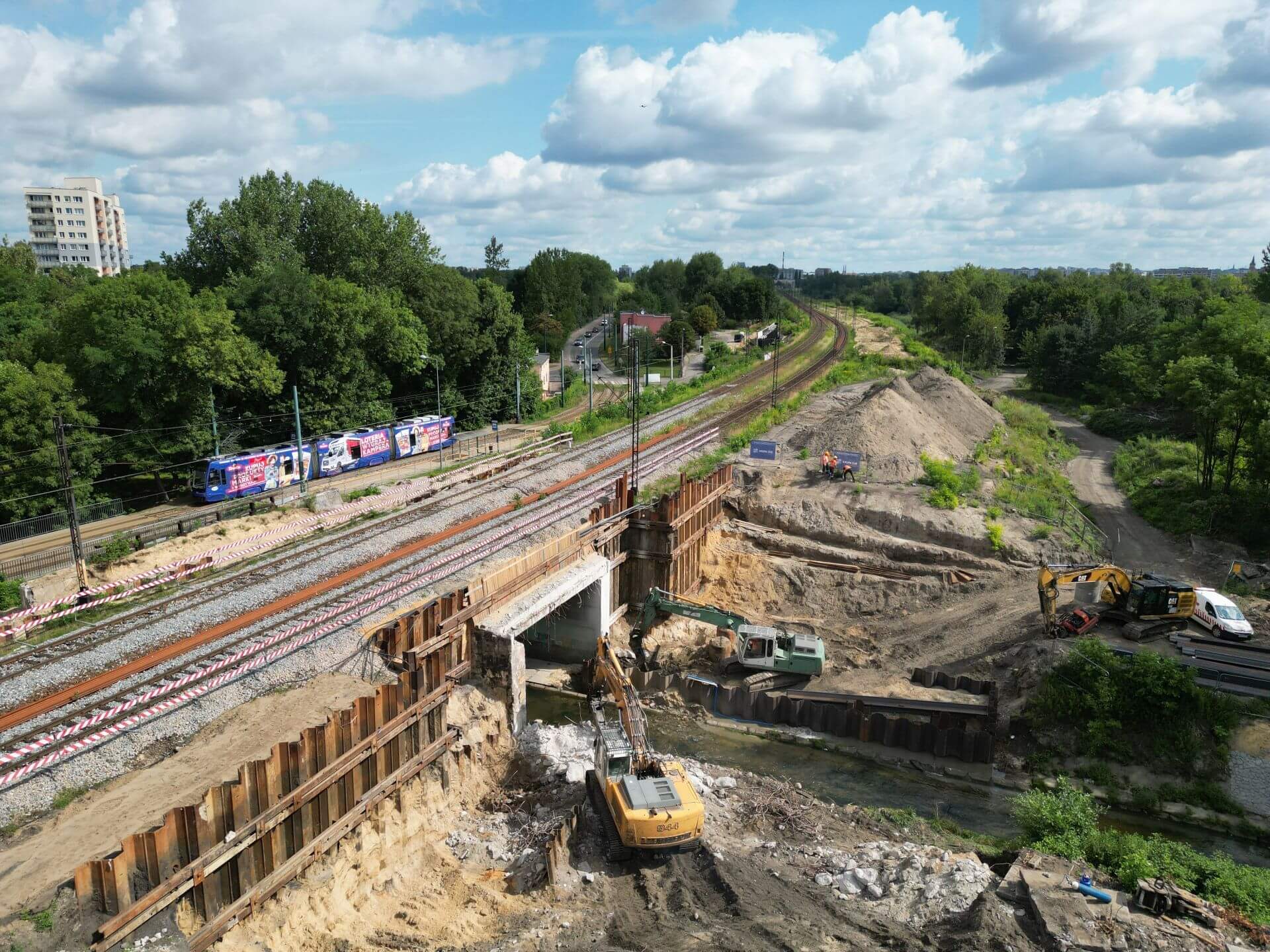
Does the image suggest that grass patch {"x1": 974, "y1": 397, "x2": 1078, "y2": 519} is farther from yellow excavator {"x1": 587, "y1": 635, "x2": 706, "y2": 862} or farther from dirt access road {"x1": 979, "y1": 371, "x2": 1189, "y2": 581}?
yellow excavator {"x1": 587, "y1": 635, "x2": 706, "y2": 862}

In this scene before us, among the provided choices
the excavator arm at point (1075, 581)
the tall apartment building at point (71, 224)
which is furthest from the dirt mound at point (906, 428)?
the tall apartment building at point (71, 224)

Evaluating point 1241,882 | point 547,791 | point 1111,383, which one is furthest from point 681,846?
point 1111,383

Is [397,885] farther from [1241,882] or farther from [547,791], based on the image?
[1241,882]

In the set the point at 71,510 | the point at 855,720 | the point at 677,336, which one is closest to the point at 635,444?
the point at 855,720

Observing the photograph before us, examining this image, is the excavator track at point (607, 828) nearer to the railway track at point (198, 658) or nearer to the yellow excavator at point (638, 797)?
the yellow excavator at point (638, 797)

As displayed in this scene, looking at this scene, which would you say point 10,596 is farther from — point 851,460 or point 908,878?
point 851,460

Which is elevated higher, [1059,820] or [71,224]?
[71,224]
